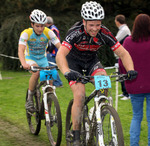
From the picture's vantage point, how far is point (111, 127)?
164 inches

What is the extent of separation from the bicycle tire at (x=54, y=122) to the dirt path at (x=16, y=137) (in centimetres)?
26

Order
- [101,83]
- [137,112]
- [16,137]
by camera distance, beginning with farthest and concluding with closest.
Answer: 1. [16,137]
2. [137,112]
3. [101,83]

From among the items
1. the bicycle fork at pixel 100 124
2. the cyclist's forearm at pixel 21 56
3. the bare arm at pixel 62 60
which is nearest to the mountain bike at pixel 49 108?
the cyclist's forearm at pixel 21 56

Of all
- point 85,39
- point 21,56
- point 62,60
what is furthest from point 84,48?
point 21,56

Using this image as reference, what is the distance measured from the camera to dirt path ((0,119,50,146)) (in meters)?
6.07

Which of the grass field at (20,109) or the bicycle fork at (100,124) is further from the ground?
the bicycle fork at (100,124)

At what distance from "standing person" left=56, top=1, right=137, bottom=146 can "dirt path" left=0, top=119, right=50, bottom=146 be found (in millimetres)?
1550

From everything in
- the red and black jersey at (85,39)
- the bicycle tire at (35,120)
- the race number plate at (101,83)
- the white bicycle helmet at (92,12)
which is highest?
the white bicycle helmet at (92,12)

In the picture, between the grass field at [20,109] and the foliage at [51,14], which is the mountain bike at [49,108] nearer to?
the grass field at [20,109]

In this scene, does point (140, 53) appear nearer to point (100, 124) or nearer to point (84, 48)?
point (84, 48)

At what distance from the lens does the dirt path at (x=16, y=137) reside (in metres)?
6.07

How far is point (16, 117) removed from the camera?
795 cm

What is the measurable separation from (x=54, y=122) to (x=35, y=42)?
1636 millimetres

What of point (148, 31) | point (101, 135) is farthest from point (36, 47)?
point (101, 135)
